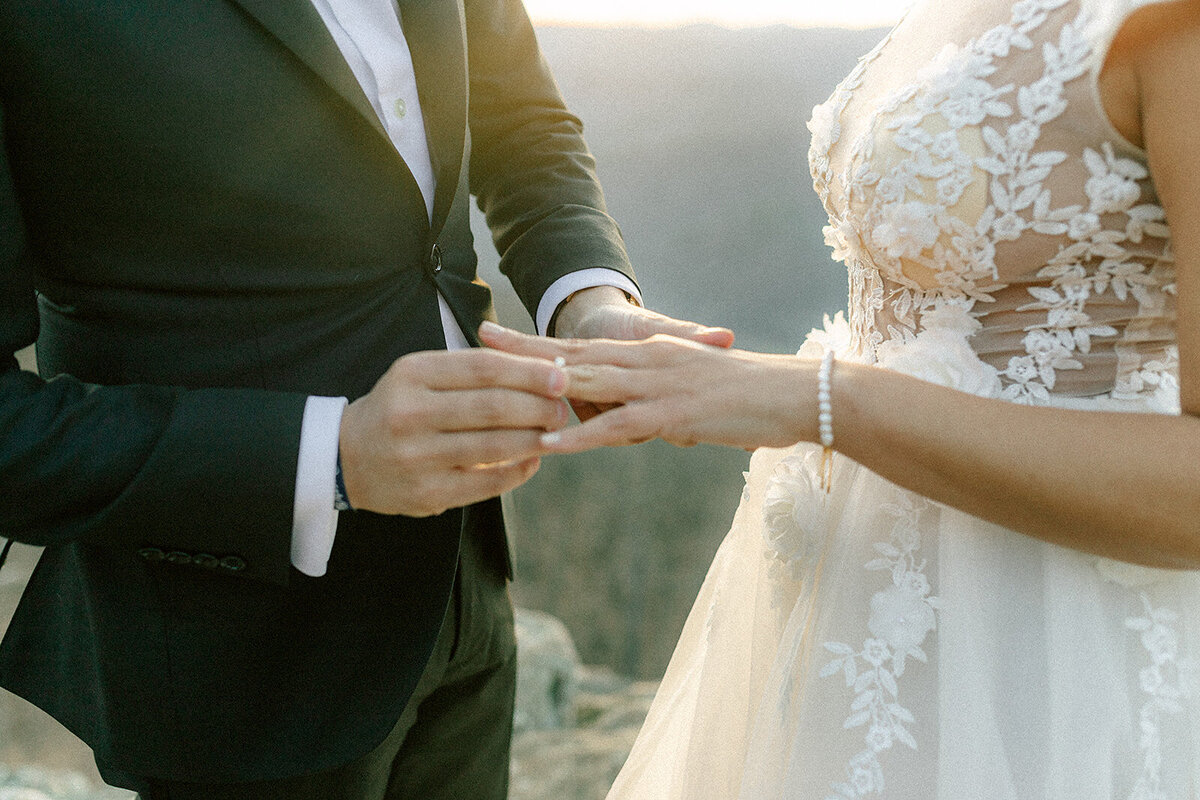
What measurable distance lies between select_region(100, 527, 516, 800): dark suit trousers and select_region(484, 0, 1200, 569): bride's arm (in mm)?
517

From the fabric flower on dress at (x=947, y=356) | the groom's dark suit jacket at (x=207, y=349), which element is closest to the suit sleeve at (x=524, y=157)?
the groom's dark suit jacket at (x=207, y=349)

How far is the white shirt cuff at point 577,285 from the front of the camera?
1396mm

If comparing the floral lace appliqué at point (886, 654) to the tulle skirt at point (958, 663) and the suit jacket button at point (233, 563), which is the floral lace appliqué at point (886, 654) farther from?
the suit jacket button at point (233, 563)

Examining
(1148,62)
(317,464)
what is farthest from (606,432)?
(1148,62)

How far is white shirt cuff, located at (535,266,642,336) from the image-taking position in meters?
1.40

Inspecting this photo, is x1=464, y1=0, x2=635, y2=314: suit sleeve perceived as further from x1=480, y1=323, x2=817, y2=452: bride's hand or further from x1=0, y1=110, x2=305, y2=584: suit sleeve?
x1=0, y1=110, x2=305, y2=584: suit sleeve

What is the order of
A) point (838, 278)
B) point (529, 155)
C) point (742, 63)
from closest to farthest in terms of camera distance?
point (529, 155)
point (742, 63)
point (838, 278)

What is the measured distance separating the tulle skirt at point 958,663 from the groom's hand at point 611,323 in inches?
9.8

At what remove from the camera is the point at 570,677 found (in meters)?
3.23

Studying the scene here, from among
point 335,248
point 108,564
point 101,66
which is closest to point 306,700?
point 108,564

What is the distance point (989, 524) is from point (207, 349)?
102 centimetres

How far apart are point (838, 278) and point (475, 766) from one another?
2.67m

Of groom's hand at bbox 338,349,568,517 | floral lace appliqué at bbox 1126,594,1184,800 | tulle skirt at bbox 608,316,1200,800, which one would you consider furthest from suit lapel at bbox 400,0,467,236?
floral lace appliqué at bbox 1126,594,1184,800

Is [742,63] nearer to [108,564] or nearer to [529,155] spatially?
[529,155]
